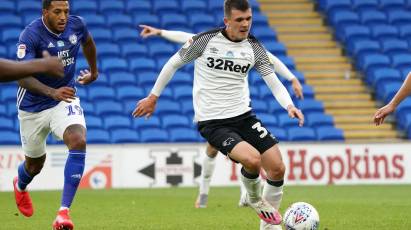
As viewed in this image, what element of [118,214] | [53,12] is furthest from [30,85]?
[118,214]

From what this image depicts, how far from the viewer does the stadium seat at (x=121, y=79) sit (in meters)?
21.9

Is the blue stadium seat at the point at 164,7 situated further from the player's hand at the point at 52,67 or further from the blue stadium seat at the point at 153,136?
the player's hand at the point at 52,67

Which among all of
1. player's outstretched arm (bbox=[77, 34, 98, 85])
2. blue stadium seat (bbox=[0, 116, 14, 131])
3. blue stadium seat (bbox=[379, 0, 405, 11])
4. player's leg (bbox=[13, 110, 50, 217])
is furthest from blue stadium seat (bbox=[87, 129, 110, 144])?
blue stadium seat (bbox=[379, 0, 405, 11])

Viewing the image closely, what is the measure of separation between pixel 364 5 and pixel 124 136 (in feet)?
31.2

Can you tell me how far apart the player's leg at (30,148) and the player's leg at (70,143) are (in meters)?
0.26

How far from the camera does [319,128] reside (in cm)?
2106

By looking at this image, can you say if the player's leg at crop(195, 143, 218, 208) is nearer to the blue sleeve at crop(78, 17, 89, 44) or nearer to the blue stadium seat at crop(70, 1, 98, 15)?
the blue sleeve at crop(78, 17, 89, 44)

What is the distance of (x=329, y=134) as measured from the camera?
20.9 metres

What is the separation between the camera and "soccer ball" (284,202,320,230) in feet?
27.1

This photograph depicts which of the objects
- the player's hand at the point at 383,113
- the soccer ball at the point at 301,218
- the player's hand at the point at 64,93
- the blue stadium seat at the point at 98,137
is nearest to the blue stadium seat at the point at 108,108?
the blue stadium seat at the point at 98,137

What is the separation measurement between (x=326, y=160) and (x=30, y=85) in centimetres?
1120

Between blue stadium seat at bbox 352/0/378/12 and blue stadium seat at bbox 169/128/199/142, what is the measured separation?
7.98 meters

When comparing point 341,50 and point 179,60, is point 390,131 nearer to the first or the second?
point 341,50

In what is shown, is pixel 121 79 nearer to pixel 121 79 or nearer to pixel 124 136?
pixel 121 79
